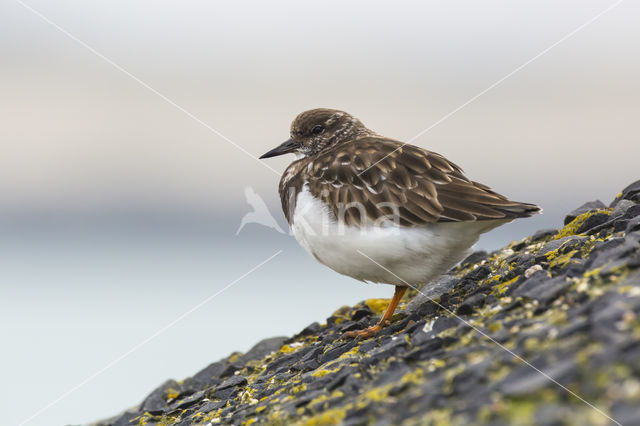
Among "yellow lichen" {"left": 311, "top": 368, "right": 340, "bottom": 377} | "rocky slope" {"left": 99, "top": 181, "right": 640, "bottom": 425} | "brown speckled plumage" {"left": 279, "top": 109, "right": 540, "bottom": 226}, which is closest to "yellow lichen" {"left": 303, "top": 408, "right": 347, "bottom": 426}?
"rocky slope" {"left": 99, "top": 181, "right": 640, "bottom": 425}

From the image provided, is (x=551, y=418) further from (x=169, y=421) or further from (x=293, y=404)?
(x=169, y=421)

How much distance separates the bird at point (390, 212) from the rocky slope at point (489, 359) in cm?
51

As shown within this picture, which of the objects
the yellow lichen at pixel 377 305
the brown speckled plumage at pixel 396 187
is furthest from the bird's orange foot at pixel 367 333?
the yellow lichen at pixel 377 305

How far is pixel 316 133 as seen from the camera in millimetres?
9031

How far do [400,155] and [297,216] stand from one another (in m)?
1.39

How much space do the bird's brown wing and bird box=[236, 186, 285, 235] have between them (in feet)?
4.46

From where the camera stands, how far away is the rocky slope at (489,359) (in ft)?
11.1

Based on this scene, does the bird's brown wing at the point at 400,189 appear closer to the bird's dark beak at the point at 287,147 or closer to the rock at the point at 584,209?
the bird's dark beak at the point at 287,147

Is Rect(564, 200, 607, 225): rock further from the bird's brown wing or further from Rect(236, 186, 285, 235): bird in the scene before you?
Rect(236, 186, 285, 235): bird

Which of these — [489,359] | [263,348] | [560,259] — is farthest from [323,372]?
[263,348]

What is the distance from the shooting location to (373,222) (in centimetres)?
664

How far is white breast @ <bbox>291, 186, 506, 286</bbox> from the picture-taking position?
6547 mm

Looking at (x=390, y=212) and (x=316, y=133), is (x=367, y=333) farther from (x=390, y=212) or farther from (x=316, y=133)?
(x=316, y=133)

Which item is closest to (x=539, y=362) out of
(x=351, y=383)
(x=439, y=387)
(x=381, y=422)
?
(x=439, y=387)
